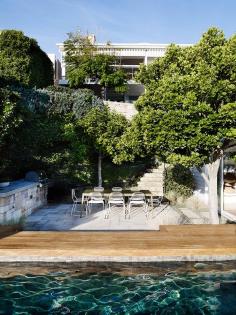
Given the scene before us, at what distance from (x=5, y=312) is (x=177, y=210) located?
8515 mm

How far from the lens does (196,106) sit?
8.77 metres

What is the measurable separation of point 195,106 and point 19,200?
20.0 ft

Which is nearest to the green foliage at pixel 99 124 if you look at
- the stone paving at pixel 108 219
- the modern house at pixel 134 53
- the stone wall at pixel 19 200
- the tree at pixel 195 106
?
the stone wall at pixel 19 200

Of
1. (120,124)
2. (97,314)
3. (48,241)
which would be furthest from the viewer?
(120,124)

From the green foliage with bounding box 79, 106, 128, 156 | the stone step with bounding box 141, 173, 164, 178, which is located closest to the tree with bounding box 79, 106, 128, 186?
the green foliage with bounding box 79, 106, 128, 156

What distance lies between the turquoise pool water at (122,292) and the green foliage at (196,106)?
12.2 feet

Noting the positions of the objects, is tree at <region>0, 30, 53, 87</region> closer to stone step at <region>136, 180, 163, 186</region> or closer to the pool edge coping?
stone step at <region>136, 180, 163, 186</region>

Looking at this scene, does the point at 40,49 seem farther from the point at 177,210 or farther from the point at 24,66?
the point at 177,210

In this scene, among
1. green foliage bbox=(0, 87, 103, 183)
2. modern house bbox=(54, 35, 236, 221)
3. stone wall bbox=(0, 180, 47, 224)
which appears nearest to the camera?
stone wall bbox=(0, 180, 47, 224)

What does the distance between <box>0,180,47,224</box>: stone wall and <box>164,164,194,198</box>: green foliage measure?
5.53m

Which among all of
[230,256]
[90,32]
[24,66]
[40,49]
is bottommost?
[230,256]

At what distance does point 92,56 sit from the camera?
29.3m

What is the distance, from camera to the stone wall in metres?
9.47

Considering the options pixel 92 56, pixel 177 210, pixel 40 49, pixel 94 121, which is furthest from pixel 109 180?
pixel 92 56
